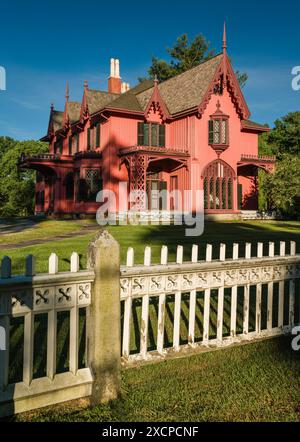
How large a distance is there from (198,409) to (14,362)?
2.15 meters

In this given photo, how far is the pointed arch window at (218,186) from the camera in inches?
1116

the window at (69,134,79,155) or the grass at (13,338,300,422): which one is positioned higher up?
the window at (69,134,79,155)

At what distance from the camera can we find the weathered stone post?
3.76 metres

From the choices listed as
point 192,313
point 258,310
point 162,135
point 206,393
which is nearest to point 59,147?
point 162,135

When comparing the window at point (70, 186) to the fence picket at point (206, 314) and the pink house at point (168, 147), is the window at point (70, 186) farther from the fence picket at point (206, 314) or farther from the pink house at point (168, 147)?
the fence picket at point (206, 314)

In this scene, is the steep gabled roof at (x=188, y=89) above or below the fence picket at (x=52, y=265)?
above

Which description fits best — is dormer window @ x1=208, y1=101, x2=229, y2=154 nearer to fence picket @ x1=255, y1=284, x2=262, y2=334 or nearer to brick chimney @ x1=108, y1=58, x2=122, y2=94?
brick chimney @ x1=108, y1=58, x2=122, y2=94

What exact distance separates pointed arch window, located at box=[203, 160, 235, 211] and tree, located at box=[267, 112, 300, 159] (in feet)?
78.0

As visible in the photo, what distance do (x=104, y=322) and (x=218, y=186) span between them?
2595cm

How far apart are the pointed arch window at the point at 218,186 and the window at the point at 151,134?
4.13 meters

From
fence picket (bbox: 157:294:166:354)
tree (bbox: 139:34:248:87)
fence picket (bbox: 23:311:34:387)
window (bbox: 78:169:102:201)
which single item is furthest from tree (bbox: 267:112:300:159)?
fence picket (bbox: 23:311:34:387)

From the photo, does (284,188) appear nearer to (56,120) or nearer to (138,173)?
(138,173)

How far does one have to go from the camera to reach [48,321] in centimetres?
361

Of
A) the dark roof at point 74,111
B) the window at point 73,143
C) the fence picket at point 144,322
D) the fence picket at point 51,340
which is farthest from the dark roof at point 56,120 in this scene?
the fence picket at point 51,340
